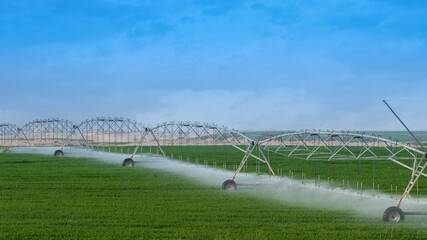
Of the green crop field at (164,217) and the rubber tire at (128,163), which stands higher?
the rubber tire at (128,163)

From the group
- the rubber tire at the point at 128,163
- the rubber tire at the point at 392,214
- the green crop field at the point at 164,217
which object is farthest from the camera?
the rubber tire at the point at 128,163

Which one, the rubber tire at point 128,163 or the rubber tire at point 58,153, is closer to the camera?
the rubber tire at point 128,163

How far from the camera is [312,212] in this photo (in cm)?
2245

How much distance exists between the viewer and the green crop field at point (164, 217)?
58.5ft

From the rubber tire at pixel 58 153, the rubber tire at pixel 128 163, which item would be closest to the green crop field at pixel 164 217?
the rubber tire at pixel 128 163

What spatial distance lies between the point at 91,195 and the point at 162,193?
157 inches

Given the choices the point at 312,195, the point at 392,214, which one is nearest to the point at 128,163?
the point at 312,195

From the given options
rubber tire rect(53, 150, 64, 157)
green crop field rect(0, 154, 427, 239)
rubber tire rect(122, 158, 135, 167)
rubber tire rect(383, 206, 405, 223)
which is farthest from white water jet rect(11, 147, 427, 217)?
rubber tire rect(53, 150, 64, 157)

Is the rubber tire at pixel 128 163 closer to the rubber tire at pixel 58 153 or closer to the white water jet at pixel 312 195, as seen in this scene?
the white water jet at pixel 312 195

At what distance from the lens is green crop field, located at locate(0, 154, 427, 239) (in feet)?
58.5

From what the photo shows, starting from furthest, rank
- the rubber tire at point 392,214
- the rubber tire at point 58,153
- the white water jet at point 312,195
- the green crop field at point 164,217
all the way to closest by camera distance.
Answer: the rubber tire at point 58,153 < the white water jet at point 312,195 < the rubber tire at point 392,214 < the green crop field at point 164,217

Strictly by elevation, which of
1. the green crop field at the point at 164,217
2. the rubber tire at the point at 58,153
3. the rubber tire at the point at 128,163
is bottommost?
the green crop field at the point at 164,217

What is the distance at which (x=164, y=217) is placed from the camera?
68.6 ft

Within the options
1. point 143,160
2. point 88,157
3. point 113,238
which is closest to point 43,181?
point 143,160
